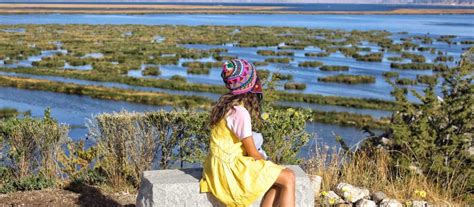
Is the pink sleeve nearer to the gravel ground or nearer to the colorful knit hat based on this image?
the colorful knit hat

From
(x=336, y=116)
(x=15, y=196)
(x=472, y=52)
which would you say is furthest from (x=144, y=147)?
(x=336, y=116)

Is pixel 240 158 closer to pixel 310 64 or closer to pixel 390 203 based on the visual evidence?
pixel 390 203

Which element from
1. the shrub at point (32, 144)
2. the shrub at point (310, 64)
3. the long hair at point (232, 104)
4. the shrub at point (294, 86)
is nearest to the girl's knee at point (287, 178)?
the long hair at point (232, 104)

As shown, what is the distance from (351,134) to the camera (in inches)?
982

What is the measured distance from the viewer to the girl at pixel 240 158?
5266 millimetres

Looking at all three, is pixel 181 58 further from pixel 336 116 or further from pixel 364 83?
pixel 336 116

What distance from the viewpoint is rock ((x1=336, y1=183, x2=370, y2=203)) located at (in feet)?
24.0

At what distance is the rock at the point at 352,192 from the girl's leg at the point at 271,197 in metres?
1.94

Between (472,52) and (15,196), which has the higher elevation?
(472,52)

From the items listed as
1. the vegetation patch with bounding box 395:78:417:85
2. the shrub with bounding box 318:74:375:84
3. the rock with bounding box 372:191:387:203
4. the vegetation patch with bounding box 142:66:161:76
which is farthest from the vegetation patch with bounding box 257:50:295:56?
the rock with bounding box 372:191:387:203

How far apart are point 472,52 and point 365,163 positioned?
263cm

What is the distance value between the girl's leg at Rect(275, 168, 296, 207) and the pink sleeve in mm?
460

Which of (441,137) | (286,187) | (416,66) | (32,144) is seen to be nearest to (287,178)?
(286,187)

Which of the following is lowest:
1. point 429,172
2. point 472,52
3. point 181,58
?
point 181,58
